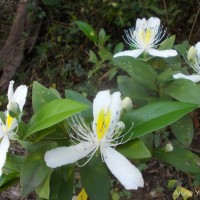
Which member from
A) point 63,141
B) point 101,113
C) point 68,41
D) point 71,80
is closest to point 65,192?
point 63,141

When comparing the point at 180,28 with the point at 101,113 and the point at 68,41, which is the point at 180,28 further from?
the point at 101,113

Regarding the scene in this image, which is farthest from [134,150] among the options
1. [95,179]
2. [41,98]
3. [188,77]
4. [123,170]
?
[188,77]

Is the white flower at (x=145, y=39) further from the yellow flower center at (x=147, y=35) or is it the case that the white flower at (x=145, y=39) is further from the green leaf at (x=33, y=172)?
the green leaf at (x=33, y=172)

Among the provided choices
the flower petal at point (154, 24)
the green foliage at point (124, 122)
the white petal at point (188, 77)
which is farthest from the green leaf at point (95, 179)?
the flower petal at point (154, 24)

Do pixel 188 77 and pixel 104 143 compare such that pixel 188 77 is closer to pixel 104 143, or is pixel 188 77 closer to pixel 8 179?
pixel 104 143

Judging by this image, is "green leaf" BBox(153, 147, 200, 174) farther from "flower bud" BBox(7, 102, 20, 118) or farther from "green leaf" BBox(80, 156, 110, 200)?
"flower bud" BBox(7, 102, 20, 118)

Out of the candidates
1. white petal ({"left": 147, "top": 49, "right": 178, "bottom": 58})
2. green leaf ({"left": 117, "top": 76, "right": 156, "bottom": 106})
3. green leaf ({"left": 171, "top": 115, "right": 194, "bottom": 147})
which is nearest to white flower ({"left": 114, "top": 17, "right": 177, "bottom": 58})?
white petal ({"left": 147, "top": 49, "right": 178, "bottom": 58})
